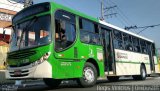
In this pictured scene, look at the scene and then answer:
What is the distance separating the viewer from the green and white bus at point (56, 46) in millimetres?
9276

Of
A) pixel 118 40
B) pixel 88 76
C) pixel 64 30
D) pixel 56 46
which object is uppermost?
pixel 64 30

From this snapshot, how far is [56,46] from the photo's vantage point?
31.3 ft

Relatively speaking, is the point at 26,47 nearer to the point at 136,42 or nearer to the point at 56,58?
the point at 56,58

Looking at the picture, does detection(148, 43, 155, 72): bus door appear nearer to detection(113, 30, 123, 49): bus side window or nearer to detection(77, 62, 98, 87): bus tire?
detection(113, 30, 123, 49): bus side window

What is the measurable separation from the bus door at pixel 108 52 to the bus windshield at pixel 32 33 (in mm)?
4173

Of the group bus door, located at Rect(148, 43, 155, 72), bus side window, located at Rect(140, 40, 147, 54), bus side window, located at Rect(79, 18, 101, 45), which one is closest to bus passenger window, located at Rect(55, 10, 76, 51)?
bus side window, located at Rect(79, 18, 101, 45)

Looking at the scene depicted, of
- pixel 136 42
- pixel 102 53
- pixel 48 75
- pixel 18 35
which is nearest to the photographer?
pixel 48 75

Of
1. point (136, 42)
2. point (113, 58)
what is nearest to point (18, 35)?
point (113, 58)

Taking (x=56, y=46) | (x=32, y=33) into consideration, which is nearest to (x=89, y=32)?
(x=56, y=46)

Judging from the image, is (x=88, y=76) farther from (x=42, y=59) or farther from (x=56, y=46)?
(x=42, y=59)

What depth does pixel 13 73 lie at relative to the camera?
9.83m

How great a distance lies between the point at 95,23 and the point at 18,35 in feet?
12.4

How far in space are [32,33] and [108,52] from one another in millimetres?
5143

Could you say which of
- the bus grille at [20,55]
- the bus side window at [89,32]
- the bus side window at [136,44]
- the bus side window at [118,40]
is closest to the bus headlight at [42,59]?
the bus grille at [20,55]
